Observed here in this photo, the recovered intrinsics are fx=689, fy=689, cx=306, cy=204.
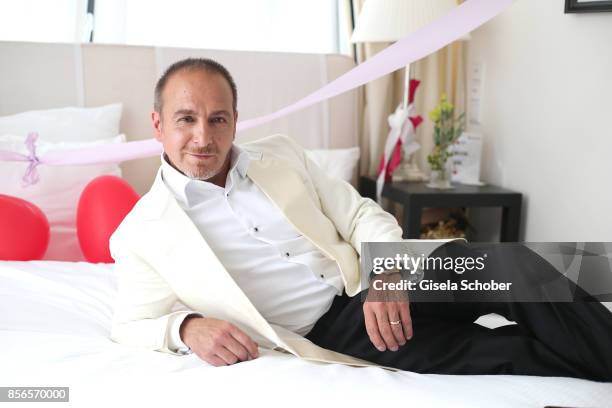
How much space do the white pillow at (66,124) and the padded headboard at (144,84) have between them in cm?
10

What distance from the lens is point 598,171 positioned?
2.14 metres

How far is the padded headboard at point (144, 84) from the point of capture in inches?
104

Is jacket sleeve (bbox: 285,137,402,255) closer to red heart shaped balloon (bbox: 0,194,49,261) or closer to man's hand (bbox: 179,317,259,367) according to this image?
man's hand (bbox: 179,317,259,367)

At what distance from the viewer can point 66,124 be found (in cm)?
254

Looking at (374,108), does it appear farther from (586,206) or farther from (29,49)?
(29,49)

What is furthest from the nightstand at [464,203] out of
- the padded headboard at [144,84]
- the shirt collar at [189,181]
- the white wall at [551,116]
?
the shirt collar at [189,181]

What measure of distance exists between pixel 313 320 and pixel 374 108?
1705 mm

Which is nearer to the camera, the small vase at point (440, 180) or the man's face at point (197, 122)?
the man's face at point (197, 122)

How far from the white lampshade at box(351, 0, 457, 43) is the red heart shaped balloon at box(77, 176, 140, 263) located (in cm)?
117

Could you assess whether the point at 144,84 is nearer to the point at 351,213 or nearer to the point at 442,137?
the point at 442,137

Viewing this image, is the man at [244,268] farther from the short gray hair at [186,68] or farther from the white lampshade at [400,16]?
the white lampshade at [400,16]

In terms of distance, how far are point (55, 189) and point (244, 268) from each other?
1.16 metres

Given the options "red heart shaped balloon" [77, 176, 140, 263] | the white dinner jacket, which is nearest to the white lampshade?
"red heart shaped balloon" [77, 176, 140, 263]

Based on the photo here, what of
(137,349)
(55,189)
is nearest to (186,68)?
(137,349)
